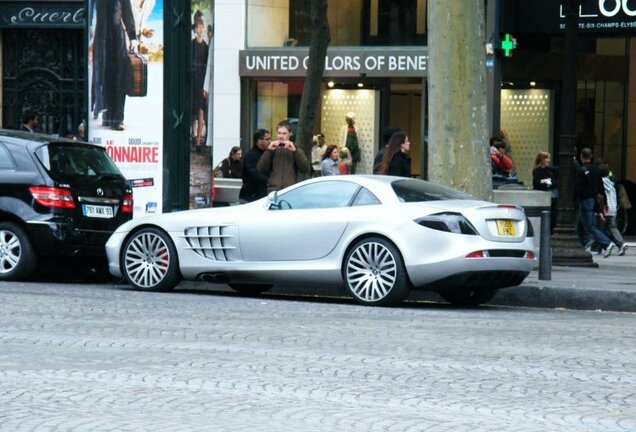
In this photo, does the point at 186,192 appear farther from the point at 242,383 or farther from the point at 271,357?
the point at 242,383

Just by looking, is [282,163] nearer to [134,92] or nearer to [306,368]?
[134,92]

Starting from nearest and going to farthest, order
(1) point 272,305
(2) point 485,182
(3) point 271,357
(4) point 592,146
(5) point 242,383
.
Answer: (5) point 242,383
(3) point 271,357
(1) point 272,305
(2) point 485,182
(4) point 592,146

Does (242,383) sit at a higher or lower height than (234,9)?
lower

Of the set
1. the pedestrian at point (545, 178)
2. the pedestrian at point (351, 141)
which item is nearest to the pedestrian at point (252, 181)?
the pedestrian at point (545, 178)

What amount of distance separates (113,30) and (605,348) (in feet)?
31.9

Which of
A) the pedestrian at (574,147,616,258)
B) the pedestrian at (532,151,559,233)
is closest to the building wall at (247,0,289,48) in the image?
the pedestrian at (532,151,559,233)

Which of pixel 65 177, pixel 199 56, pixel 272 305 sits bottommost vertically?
pixel 272 305

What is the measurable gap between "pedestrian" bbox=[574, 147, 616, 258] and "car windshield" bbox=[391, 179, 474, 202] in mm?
8981

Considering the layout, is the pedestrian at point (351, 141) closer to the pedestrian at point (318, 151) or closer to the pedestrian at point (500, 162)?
the pedestrian at point (318, 151)

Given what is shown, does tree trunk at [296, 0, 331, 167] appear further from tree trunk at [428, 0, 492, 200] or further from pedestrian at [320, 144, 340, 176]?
pedestrian at [320, 144, 340, 176]

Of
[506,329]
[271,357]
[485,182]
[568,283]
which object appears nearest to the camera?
[271,357]

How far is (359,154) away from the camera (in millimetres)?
30094

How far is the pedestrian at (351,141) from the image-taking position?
2998 cm

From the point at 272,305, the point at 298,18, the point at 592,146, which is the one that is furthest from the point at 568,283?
the point at 298,18
